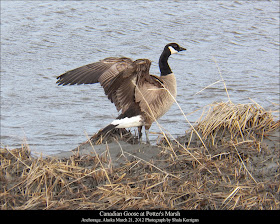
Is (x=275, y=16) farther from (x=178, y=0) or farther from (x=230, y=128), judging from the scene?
(x=230, y=128)

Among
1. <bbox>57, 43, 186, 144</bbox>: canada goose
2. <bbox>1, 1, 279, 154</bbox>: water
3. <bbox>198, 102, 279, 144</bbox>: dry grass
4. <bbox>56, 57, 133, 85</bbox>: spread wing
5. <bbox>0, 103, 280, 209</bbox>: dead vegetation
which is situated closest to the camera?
<bbox>0, 103, 280, 209</bbox>: dead vegetation

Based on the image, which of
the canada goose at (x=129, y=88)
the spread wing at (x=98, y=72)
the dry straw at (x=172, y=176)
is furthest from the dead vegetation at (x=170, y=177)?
the spread wing at (x=98, y=72)

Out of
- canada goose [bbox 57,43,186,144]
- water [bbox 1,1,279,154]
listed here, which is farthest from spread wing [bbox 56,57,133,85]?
water [bbox 1,1,279,154]

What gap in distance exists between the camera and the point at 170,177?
4.37 m

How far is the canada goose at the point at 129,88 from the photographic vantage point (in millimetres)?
5668

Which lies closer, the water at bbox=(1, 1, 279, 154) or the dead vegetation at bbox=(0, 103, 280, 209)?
the dead vegetation at bbox=(0, 103, 280, 209)

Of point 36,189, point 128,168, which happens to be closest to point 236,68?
point 128,168

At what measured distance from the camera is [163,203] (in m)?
3.93

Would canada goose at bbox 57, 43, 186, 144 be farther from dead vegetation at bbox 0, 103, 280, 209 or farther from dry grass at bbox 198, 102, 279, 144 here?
dead vegetation at bbox 0, 103, 280, 209

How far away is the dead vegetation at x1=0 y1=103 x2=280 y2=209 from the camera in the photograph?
13.0 ft

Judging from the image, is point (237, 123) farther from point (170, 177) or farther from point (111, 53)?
point (111, 53)

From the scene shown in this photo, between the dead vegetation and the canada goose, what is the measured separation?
91cm

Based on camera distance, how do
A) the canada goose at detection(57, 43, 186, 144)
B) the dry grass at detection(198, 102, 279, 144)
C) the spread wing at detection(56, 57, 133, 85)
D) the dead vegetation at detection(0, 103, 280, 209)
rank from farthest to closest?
the spread wing at detection(56, 57, 133, 85) < the canada goose at detection(57, 43, 186, 144) < the dry grass at detection(198, 102, 279, 144) < the dead vegetation at detection(0, 103, 280, 209)

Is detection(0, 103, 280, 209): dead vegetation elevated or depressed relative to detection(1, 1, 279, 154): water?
elevated
